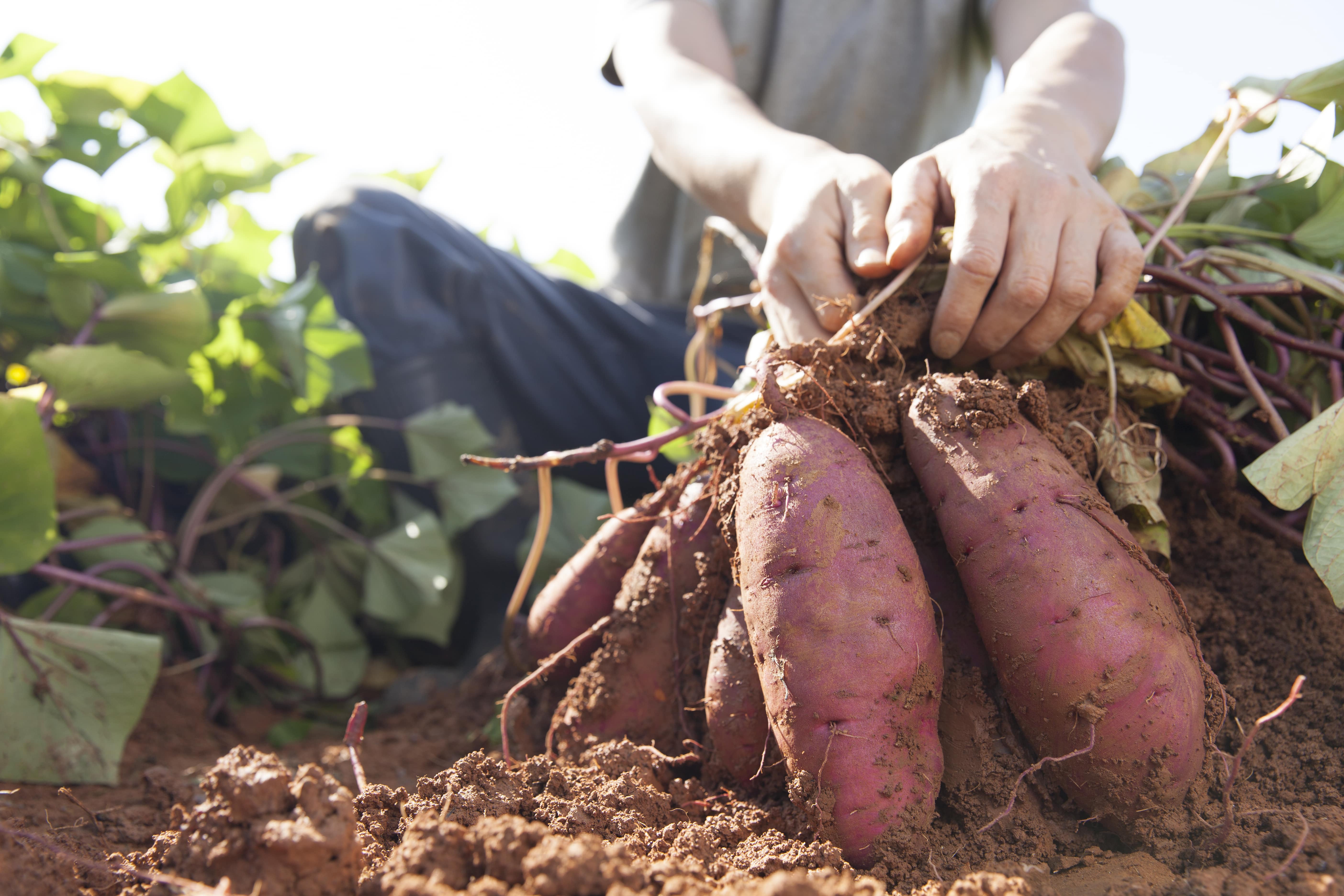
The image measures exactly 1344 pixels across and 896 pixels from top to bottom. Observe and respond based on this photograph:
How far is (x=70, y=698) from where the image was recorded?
4.40ft

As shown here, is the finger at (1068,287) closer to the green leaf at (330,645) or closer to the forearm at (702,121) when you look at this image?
the forearm at (702,121)

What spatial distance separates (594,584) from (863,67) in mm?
2111

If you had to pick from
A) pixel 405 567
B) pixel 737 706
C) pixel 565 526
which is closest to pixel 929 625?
pixel 737 706

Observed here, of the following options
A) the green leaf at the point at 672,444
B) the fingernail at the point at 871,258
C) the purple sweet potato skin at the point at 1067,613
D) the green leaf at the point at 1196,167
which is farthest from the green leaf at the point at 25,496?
the green leaf at the point at 1196,167

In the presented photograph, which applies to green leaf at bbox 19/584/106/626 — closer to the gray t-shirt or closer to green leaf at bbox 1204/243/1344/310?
the gray t-shirt

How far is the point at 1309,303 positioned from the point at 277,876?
177cm

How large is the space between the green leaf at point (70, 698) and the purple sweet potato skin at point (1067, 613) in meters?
1.40

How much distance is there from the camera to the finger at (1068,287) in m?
1.08

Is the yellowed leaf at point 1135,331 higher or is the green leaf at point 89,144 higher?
the green leaf at point 89,144

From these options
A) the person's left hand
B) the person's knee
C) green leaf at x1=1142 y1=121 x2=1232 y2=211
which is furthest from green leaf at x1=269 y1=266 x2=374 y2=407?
green leaf at x1=1142 y1=121 x2=1232 y2=211

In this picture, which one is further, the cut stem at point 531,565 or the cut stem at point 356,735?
the cut stem at point 531,565

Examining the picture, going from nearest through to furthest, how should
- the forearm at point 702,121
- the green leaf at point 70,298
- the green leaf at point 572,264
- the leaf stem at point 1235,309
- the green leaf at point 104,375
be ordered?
the leaf stem at point 1235,309, the forearm at point 702,121, the green leaf at point 104,375, the green leaf at point 70,298, the green leaf at point 572,264

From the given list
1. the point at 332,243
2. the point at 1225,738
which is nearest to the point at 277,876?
the point at 1225,738

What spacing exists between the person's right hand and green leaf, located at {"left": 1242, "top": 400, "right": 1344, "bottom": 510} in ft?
1.96
